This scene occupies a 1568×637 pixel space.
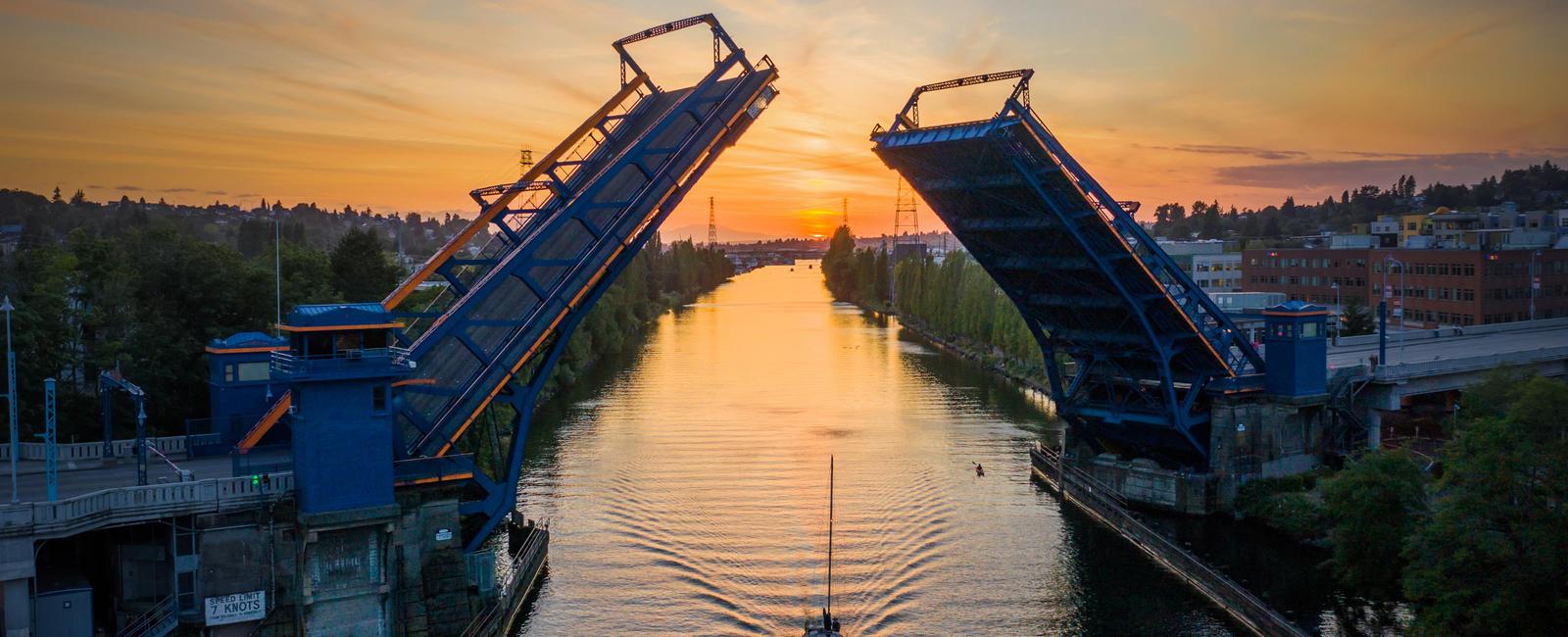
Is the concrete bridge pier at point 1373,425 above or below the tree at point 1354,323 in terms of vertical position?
below

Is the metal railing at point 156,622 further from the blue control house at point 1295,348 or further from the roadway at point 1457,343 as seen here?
the roadway at point 1457,343

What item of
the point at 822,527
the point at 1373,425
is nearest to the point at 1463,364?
the point at 1373,425

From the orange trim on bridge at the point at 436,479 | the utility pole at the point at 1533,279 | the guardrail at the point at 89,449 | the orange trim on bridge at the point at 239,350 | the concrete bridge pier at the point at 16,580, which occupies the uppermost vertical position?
the utility pole at the point at 1533,279

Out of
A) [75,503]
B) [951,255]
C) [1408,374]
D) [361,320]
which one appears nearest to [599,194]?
[361,320]

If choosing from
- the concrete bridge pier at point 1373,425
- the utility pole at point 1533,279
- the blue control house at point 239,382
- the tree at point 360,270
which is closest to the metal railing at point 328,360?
the blue control house at point 239,382

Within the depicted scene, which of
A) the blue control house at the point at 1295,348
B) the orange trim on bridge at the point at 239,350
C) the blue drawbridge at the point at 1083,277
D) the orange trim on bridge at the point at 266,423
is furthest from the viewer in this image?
the blue control house at the point at 1295,348

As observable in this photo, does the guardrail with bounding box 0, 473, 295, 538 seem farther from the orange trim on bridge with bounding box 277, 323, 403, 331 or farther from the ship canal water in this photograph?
the ship canal water

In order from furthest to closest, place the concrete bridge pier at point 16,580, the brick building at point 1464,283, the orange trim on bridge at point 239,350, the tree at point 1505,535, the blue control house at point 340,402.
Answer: the brick building at point 1464,283 < the orange trim on bridge at point 239,350 < the blue control house at point 340,402 < the tree at point 1505,535 < the concrete bridge pier at point 16,580

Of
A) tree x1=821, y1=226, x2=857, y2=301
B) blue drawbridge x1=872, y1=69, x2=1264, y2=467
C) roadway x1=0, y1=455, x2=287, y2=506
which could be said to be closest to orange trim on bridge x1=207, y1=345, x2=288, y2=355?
roadway x1=0, y1=455, x2=287, y2=506
